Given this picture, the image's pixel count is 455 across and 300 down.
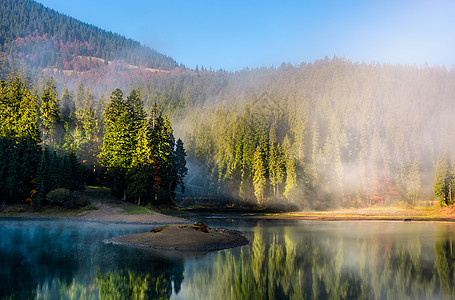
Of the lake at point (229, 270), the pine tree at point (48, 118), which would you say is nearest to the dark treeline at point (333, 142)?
the pine tree at point (48, 118)

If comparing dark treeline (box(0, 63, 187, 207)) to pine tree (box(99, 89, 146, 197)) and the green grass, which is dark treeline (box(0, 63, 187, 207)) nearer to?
pine tree (box(99, 89, 146, 197))

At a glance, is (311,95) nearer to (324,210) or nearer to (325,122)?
(325,122)

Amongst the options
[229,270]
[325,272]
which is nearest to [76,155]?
[229,270]

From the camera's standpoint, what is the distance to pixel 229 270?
2530 cm

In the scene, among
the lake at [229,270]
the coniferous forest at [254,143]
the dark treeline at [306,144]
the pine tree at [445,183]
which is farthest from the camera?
the pine tree at [445,183]

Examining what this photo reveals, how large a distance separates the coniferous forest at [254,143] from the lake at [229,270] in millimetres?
31085

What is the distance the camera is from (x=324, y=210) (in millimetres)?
102062

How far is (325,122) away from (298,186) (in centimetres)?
4730

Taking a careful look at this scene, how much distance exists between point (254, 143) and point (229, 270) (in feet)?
325

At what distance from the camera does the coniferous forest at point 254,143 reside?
2731 inches

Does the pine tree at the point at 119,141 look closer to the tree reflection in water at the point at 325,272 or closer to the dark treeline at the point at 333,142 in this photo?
the tree reflection in water at the point at 325,272

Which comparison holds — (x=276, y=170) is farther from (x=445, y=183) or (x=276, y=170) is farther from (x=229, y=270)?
(x=229, y=270)

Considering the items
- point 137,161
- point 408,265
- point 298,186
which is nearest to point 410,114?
point 298,186

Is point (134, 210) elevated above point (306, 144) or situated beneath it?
situated beneath
